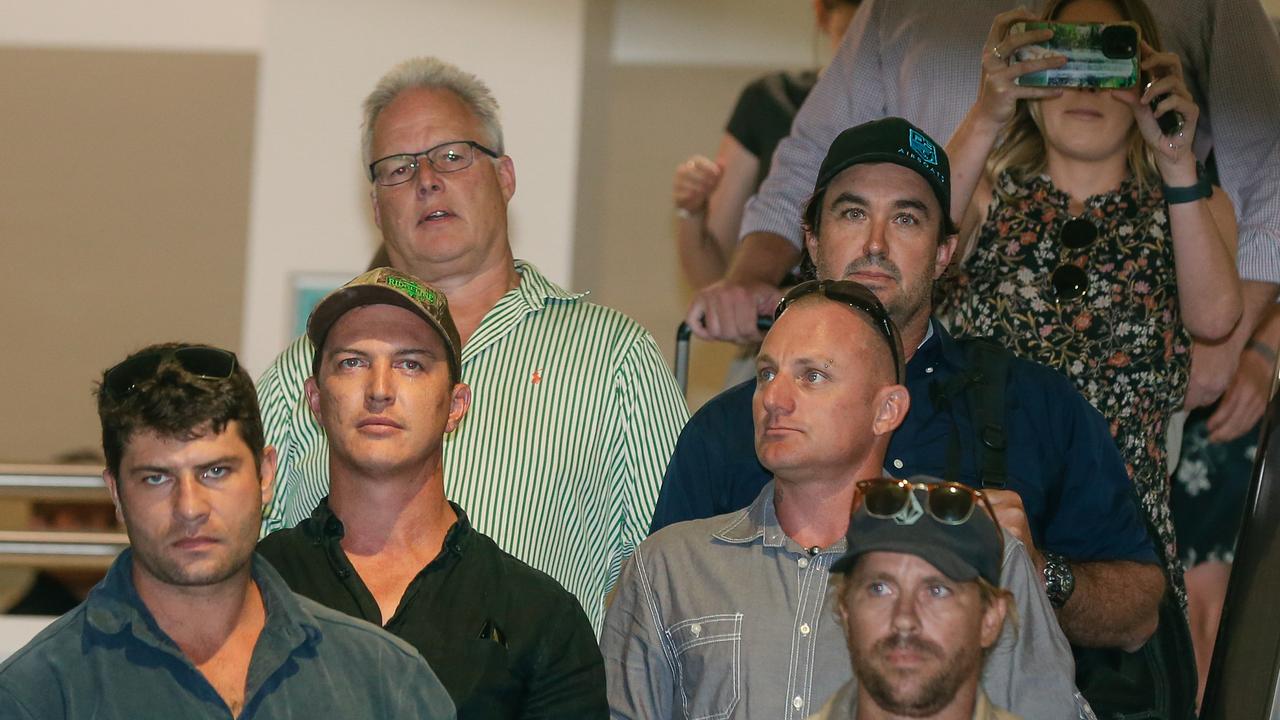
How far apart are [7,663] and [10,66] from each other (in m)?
3.91

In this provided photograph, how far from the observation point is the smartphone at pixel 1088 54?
380 cm

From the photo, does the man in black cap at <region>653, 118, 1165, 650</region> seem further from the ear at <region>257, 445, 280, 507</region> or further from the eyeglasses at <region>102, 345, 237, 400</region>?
the eyeglasses at <region>102, 345, 237, 400</region>

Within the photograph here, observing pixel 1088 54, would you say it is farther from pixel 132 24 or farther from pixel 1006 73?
pixel 132 24

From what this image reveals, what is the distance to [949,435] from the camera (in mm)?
3352

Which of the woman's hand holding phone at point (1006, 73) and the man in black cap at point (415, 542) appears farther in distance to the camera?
the woman's hand holding phone at point (1006, 73)

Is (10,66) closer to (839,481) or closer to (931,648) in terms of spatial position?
A: (839,481)

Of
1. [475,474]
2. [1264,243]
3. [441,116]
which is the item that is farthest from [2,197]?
[1264,243]

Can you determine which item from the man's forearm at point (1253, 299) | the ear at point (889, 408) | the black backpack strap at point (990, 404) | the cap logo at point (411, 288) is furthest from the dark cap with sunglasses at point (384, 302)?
the man's forearm at point (1253, 299)

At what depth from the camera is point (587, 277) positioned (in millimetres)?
5930

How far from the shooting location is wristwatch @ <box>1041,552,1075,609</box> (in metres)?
3.17

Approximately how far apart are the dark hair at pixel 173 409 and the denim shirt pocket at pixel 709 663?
76 centimetres

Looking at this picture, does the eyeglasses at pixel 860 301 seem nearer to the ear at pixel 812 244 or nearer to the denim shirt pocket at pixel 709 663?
the ear at pixel 812 244

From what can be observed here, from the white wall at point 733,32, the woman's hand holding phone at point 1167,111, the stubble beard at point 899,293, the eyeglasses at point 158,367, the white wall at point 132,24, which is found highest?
the white wall at point 733,32

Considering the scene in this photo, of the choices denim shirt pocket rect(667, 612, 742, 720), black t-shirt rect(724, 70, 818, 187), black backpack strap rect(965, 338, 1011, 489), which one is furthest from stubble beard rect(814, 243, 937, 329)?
black t-shirt rect(724, 70, 818, 187)
